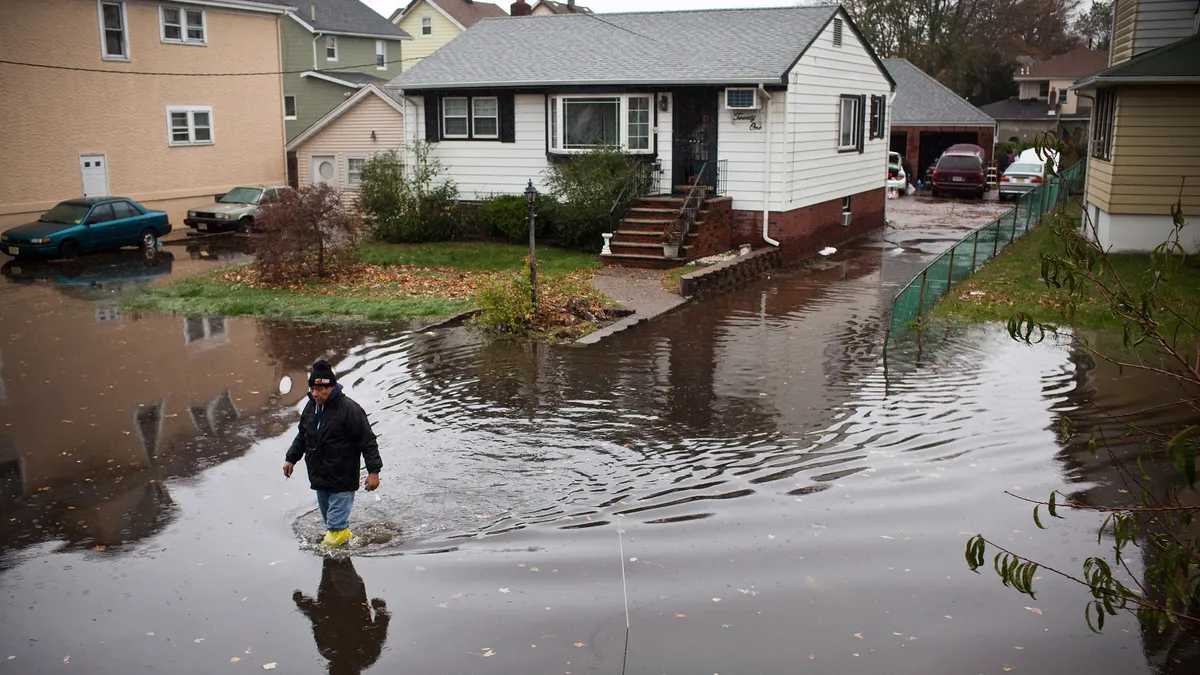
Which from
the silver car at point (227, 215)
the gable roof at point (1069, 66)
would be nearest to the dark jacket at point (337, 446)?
the silver car at point (227, 215)

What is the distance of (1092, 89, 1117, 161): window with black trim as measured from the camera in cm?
2149

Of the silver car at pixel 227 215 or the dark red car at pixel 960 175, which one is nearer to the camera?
the silver car at pixel 227 215

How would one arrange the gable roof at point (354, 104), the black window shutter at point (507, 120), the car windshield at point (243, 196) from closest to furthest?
1. the black window shutter at point (507, 120)
2. the car windshield at point (243, 196)
3. the gable roof at point (354, 104)

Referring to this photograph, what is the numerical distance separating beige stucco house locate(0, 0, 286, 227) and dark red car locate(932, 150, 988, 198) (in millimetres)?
25482

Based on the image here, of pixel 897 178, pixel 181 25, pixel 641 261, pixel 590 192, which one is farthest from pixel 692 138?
pixel 897 178

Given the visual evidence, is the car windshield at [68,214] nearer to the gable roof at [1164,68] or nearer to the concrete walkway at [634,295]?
the concrete walkway at [634,295]

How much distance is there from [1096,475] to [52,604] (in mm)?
8871

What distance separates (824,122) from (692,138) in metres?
3.79

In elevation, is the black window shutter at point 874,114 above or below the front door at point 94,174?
above

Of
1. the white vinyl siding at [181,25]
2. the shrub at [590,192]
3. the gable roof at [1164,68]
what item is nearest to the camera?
the gable roof at [1164,68]

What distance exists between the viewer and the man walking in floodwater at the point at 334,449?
815 cm

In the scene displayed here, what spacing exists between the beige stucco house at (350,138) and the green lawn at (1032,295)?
18.1 meters

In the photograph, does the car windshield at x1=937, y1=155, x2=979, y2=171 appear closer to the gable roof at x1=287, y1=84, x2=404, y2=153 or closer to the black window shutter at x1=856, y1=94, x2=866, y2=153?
the black window shutter at x1=856, y1=94, x2=866, y2=153

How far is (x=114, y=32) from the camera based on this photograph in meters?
30.5
